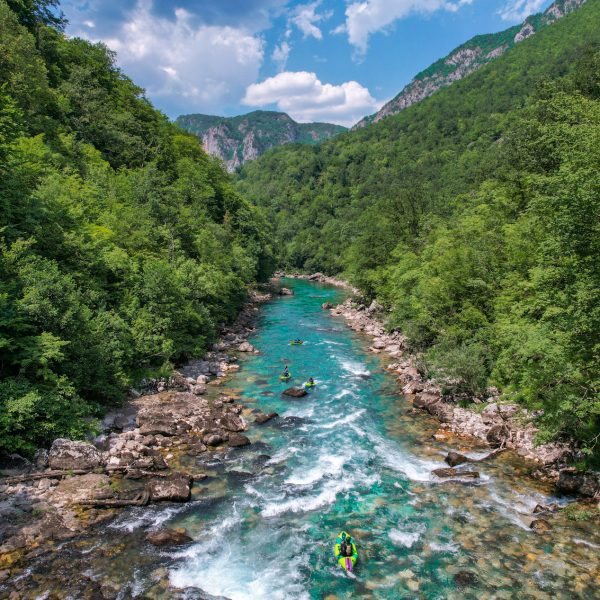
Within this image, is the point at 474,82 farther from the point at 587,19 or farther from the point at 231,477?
the point at 231,477

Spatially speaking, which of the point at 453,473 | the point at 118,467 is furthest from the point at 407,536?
the point at 118,467

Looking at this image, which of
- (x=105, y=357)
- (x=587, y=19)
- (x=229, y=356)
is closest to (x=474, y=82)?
(x=587, y=19)

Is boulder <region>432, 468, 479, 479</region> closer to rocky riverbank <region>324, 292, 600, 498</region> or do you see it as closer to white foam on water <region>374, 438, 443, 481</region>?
white foam on water <region>374, 438, 443, 481</region>

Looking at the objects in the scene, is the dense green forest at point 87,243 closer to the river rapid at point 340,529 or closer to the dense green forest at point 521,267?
the river rapid at point 340,529

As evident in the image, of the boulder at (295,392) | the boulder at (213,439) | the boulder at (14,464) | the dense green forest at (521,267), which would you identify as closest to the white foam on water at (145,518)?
the boulder at (14,464)

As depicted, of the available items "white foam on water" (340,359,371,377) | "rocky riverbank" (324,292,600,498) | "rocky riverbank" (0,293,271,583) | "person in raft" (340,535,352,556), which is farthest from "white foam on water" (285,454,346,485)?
"white foam on water" (340,359,371,377)

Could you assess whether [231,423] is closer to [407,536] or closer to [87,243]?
[407,536]

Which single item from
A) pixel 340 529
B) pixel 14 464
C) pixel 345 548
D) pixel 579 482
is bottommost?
pixel 340 529
